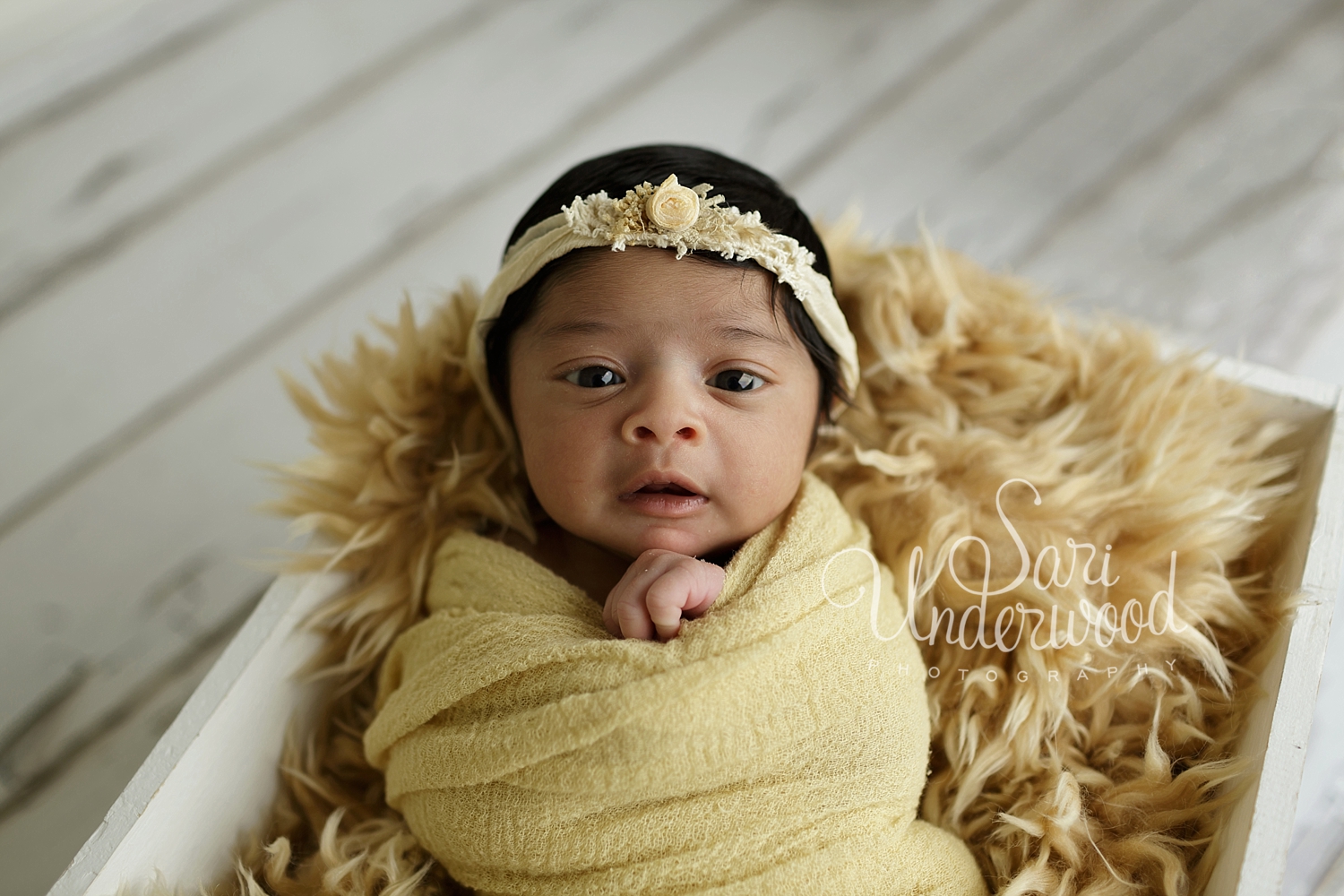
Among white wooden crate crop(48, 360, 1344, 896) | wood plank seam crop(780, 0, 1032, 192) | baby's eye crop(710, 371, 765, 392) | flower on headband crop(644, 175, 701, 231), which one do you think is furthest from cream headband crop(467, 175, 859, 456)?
wood plank seam crop(780, 0, 1032, 192)

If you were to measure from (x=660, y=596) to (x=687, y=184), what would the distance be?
48 centimetres

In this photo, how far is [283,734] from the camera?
116 cm

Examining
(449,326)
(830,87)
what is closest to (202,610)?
(449,326)

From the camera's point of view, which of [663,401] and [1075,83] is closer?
[663,401]

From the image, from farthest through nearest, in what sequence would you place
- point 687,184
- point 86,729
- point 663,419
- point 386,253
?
point 386,253 < point 86,729 < point 687,184 < point 663,419

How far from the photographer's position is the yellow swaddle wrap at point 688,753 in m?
0.93

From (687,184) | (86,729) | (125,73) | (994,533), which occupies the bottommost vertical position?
(86,729)

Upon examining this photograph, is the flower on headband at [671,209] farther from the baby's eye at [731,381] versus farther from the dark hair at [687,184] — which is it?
the baby's eye at [731,381]

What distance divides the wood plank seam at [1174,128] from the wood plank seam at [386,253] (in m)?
0.77

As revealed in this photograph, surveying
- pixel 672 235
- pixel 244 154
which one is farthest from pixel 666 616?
pixel 244 154

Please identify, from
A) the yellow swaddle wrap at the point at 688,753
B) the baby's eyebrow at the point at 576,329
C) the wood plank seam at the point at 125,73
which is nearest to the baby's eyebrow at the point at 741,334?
the baby's eyebrow at the point at 576,329

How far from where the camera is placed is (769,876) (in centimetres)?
93

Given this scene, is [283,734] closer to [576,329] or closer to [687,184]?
[576,329]

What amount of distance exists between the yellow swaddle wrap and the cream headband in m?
0.31
